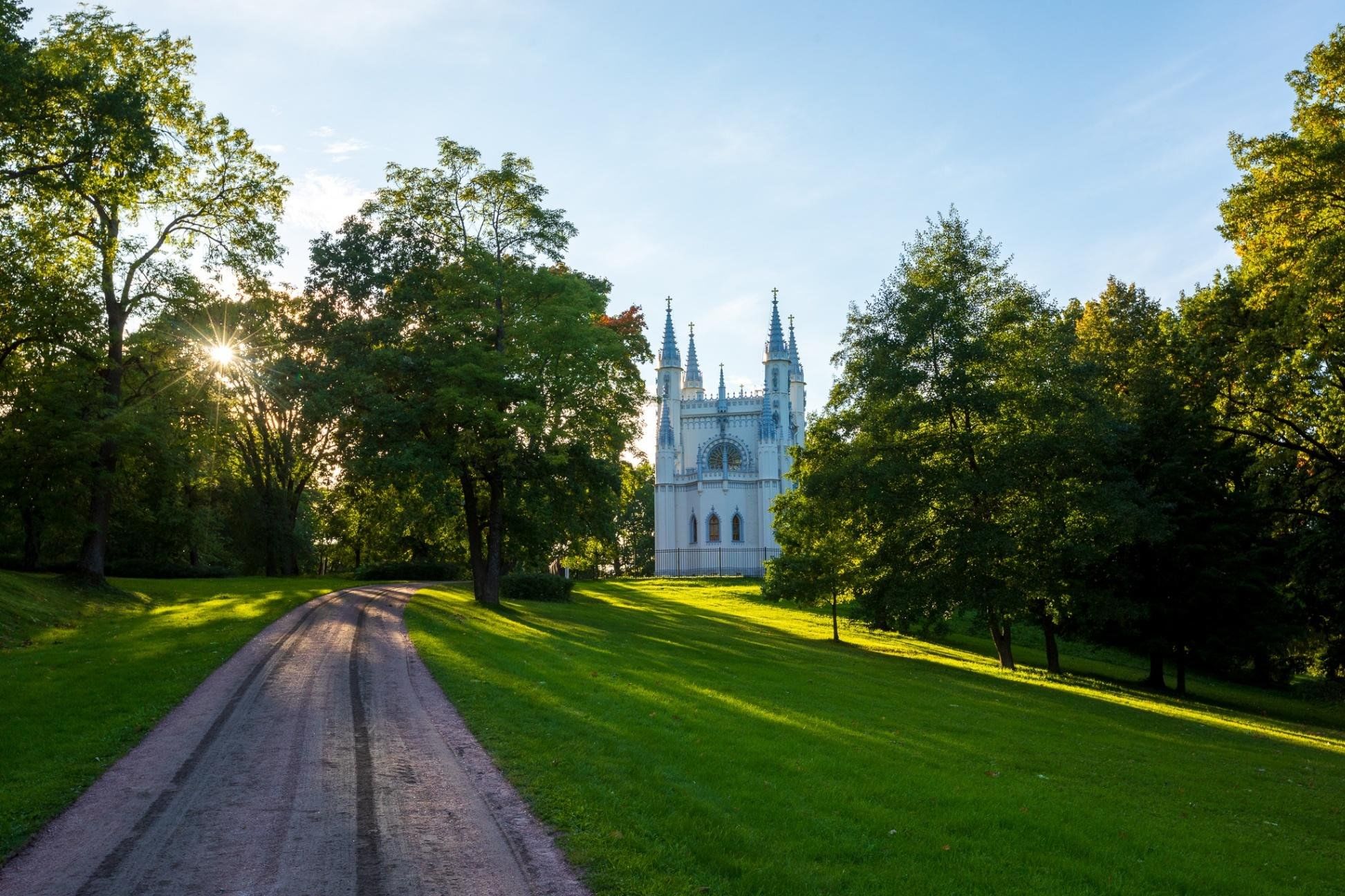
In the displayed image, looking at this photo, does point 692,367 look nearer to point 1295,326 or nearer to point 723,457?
point 723,457

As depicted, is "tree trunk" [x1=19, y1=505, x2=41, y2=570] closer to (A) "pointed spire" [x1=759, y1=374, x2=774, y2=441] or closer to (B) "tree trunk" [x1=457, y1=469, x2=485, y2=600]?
(B) "tree trunk" [x1=457, y1=469, x2=485, y2=600]

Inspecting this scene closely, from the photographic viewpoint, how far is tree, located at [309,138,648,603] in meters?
26.4

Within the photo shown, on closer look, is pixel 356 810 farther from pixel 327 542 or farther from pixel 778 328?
pixel 778 328

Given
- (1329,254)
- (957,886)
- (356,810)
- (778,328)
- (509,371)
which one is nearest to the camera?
(957,886)

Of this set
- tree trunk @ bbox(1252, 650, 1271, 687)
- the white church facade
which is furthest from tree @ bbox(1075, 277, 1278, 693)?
the white church facade

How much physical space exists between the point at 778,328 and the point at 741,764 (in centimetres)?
7098

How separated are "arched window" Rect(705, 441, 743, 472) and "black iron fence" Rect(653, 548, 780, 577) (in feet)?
24.1

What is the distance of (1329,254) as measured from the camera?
16.0m

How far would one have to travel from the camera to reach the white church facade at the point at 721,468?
240 ft

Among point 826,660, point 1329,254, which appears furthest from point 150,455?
point 1329,254

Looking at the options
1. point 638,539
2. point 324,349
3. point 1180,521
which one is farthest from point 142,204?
point 638,539

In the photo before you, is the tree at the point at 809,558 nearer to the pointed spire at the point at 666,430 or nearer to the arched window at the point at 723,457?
the pointed spire at the point at 666,430

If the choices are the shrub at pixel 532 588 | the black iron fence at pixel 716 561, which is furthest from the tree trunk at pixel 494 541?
the black iron fence at pixel 716 561

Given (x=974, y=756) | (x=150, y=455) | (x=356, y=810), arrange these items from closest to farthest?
(x=356, y=810)
(x=974, y=756)
(x=150, y=455)
